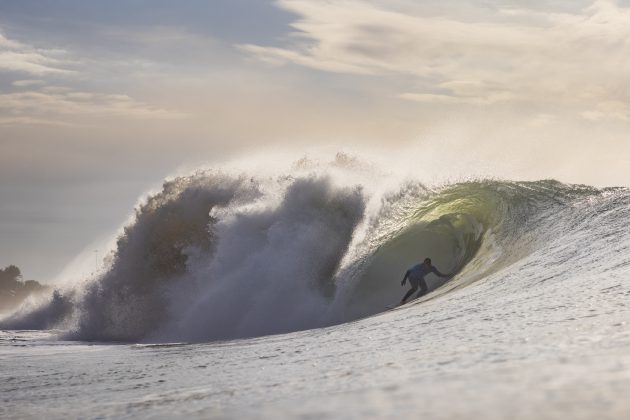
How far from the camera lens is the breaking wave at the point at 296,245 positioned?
1925 centimetres

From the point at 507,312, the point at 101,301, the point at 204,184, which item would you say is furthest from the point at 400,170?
the point at 507,312

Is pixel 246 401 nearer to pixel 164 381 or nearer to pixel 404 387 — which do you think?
pixel 404 387

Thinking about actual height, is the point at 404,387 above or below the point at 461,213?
below

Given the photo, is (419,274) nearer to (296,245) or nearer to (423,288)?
(423,288)

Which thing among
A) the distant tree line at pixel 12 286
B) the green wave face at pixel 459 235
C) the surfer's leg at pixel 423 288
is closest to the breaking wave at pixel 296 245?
the green wave face at pixel 459 235

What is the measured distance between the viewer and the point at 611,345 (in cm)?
512

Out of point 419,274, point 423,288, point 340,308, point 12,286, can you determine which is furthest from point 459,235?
point 12,286

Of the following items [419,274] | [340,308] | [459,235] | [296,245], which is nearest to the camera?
[419,274]

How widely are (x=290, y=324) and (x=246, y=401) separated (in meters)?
13.8

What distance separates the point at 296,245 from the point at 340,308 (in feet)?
11.8

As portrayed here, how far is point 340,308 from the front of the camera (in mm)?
19328

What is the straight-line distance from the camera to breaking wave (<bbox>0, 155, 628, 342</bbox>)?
19250 mm

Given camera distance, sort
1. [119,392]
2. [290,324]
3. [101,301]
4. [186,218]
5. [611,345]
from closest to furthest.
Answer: [611,345], [119,392], [290,324], [101,301], [186,218]

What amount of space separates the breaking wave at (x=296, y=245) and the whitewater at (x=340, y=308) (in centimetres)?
7
